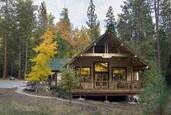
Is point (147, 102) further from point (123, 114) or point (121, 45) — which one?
point (121, 45)

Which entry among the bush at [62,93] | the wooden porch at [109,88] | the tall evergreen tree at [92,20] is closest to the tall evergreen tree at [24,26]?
the tall evergreen tree at [92,20]

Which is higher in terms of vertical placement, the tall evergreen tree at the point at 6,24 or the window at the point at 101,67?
the tall evergreen tree at the point at 6,24

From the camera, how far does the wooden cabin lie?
107ft

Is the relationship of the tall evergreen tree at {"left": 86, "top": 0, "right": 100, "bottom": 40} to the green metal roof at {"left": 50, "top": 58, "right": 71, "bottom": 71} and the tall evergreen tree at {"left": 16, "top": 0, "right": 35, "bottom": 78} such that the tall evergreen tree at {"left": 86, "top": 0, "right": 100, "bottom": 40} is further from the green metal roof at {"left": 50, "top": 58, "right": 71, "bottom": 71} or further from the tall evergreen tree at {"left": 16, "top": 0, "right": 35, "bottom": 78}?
the green metal roof at {"left": 50, "top": 58, "right": 71, "bottom": 71}

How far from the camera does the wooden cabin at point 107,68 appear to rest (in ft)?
107

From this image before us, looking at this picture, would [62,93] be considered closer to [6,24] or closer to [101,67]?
[101,67]

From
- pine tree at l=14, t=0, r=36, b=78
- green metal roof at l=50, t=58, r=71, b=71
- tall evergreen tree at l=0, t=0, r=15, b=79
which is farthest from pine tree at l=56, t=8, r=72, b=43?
green metal roof at l=50, t=58, r=71, b=71

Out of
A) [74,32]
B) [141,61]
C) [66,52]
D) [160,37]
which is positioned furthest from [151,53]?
[74,32]

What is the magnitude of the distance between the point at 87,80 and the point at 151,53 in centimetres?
2572

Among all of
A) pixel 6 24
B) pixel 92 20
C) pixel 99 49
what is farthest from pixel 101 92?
pixel 92 20

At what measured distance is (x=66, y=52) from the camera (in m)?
69.7

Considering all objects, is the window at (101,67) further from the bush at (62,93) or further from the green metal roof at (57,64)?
the green metal roof at (57,64)

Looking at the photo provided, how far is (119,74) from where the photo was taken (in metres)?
35.2

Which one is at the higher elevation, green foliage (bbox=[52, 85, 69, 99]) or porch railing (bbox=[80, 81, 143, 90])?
porch railing (bbox=[80, 81, 143, 90])
